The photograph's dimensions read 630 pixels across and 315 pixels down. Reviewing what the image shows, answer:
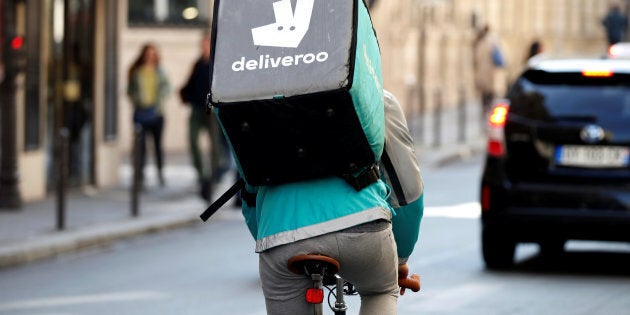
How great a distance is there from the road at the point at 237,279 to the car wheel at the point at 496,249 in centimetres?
10

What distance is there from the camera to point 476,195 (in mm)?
19469

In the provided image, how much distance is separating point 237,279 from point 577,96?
2666mm

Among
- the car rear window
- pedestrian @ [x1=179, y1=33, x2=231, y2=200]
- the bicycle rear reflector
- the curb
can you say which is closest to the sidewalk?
the curb

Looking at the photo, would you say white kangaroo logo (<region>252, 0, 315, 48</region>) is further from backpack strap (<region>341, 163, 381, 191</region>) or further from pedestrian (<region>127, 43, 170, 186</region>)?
pedestrian (<region>127, 43, 170, 186</region>)

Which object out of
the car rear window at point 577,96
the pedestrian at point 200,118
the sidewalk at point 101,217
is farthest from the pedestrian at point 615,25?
the car rear window at point 577,96

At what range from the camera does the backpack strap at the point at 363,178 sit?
4.91 meters

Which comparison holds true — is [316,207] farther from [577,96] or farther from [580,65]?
[580,65]

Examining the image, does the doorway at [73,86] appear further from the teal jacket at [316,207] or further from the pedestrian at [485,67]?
the pedestrian at [485,67]

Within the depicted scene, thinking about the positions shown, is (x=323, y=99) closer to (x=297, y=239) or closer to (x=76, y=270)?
(x=297, y=239)

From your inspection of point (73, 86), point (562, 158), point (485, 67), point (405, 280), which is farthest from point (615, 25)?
point (405, 280)

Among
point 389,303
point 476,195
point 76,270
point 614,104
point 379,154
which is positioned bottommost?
point 476,195

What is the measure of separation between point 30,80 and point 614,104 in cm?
824

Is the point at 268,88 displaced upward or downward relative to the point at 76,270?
upward

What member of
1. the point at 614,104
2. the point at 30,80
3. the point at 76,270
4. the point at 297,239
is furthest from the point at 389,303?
the point at 30,80
